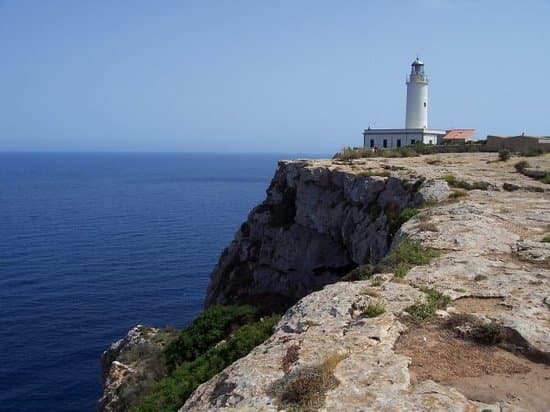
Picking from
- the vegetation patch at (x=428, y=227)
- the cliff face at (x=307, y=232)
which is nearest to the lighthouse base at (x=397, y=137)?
the cliff face at (x=307, y=232)

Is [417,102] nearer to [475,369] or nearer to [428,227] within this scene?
[428,227]

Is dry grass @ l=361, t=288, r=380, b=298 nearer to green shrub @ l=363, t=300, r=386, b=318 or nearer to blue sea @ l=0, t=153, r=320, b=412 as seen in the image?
green shrub @ l=363, t=300, r=386, b=318

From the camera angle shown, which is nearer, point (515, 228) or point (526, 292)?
point (526, 292)

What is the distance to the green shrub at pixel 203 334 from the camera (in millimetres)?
20250

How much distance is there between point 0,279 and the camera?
1742 inches

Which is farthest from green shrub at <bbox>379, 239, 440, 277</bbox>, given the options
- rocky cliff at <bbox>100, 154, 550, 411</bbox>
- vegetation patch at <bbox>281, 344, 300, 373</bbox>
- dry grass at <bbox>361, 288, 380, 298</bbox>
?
vegetation patch at <bbox>281, 344, 300, 373</bbox>

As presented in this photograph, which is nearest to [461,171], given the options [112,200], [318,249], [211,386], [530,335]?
[318,249]

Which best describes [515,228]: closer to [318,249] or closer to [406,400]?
[406,400]

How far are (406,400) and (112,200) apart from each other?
92.7m

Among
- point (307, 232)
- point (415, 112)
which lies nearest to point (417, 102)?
point (415, 112)

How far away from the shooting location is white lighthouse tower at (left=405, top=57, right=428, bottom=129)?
6366 cm

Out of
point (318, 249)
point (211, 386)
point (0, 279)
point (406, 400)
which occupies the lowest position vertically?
point (0, 279)

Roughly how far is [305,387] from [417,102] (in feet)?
201

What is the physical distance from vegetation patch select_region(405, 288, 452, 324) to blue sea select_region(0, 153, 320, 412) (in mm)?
24503
